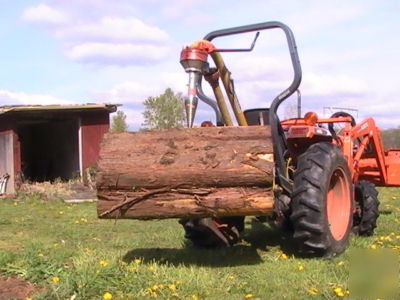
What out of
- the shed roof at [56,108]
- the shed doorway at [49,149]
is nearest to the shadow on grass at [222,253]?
the shed roof at [56,108]

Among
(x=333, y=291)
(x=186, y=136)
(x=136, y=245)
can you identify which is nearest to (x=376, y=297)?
(x=333, y=291)

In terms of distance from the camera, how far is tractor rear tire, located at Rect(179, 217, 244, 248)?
7006mm

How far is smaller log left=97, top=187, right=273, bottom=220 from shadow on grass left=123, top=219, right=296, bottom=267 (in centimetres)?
92

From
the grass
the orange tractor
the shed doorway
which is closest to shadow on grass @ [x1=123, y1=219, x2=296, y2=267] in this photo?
the grass

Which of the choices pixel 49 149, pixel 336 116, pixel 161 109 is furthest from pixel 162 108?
pixel 336 116

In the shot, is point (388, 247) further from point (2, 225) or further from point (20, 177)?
point (20, 177)

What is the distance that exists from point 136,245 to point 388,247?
335 centimetres

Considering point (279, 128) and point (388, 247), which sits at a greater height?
point (279, 128)

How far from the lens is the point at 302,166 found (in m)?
6.63

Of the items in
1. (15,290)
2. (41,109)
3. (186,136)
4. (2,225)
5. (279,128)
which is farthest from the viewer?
(41,109)

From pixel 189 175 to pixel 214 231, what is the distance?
4.08 ft

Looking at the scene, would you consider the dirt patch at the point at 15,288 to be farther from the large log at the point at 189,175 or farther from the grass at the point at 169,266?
the large log at the point at 189,175

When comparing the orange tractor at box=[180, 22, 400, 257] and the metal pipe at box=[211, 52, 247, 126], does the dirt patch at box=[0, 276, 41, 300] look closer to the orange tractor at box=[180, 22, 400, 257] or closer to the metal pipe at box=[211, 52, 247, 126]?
the orange tractor at box=[180, 22, 400, 257]

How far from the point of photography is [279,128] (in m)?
7.05
